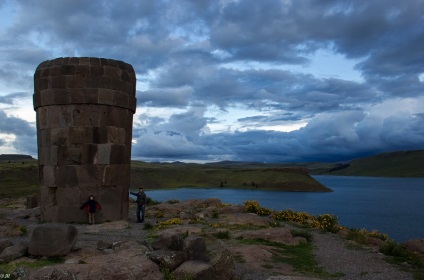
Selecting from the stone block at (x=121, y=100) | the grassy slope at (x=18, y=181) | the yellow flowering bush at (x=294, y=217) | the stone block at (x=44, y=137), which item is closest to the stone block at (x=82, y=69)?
the stone block at (x=121, y=100)

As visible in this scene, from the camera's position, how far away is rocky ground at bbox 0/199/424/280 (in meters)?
9.30

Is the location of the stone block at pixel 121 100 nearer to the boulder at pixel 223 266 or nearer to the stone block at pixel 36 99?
the stone block at pixel 36 99

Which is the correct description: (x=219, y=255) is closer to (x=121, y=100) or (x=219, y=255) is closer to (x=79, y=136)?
(x=79, y=136)

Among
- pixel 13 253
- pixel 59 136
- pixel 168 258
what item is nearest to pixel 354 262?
pixel 168 258

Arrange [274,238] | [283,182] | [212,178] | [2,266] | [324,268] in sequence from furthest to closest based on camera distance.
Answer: [212,178]
[283,182]
[274,238]
[324,268]
[2,266]

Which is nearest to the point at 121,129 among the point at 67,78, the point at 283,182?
the point at 67,78

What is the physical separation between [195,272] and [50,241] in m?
4.76

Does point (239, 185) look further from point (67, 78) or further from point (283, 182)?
point (67, 78)

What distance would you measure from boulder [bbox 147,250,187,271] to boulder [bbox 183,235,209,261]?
268 millimetres

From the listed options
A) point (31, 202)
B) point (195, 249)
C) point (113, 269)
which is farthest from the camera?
point (31, 202)

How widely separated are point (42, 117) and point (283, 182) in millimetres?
93747

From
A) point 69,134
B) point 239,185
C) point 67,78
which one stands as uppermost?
point 67,78

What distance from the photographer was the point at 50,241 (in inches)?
461

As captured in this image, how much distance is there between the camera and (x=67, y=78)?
20594mm
